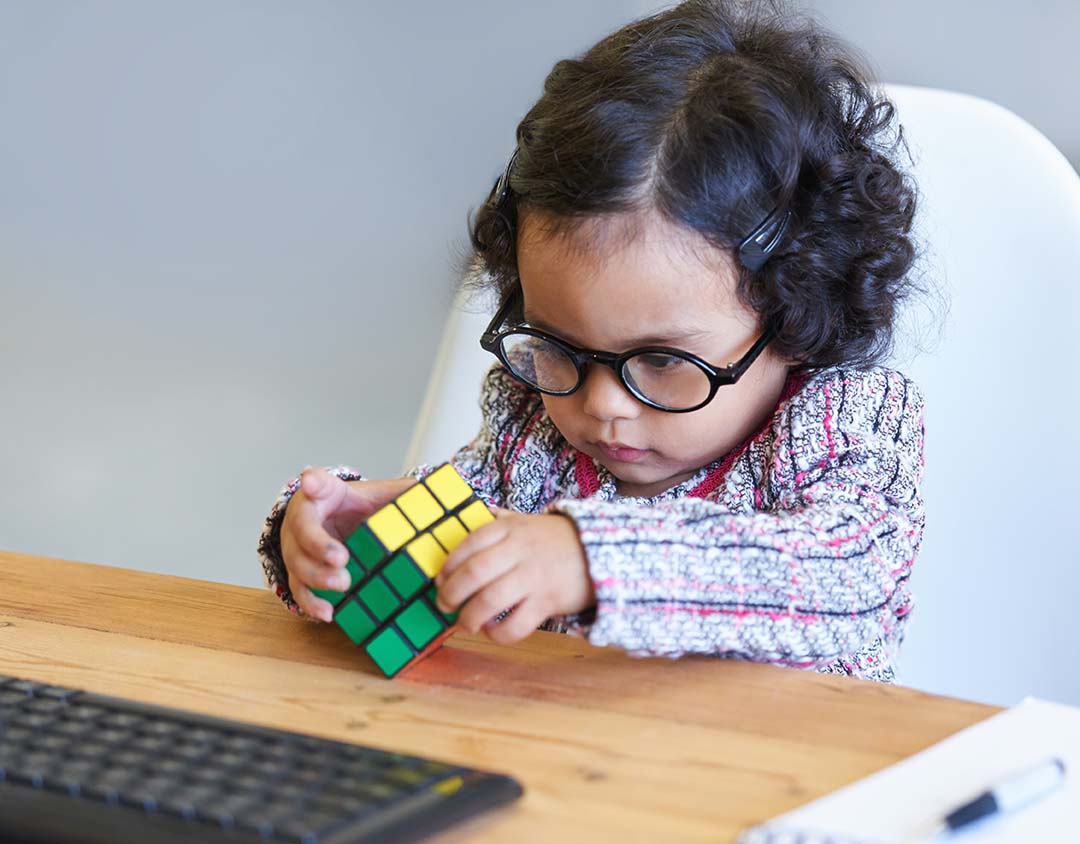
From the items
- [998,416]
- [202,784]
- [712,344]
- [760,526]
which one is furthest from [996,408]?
[202,784]

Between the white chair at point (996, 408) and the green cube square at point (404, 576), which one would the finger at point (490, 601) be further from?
the white chair at point (996, 408)

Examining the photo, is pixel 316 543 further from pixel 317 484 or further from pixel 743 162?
pixel 743 162

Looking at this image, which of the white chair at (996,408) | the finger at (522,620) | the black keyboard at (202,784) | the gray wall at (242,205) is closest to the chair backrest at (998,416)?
the white chair at (996,408)

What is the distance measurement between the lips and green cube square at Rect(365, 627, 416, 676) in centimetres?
33

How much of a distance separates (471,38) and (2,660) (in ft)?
7.84

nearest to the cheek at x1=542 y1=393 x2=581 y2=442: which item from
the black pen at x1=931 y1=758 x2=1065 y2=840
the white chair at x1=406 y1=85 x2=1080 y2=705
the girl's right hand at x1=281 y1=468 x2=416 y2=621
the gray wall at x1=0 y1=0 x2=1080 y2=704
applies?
the girl's right hand at x1=281 y1=468 x2=416 y2=621

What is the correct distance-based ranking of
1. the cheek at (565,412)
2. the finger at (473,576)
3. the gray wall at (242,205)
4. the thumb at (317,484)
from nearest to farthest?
the finger at (473,576)
the thumb at (317,484)
the cheek at (565,412)
the gray wall at (242,205)

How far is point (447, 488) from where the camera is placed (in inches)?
28.8

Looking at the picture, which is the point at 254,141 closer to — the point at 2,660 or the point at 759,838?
the point at 2,660

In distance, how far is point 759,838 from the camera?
51 cm

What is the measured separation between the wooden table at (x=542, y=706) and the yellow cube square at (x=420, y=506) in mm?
90

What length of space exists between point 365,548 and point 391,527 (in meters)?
0.03

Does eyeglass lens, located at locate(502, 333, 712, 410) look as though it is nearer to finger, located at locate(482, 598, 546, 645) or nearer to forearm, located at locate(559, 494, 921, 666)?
forearm, located at locate(559, 494, 921, 666)

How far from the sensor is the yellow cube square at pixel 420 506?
725 millimetres
